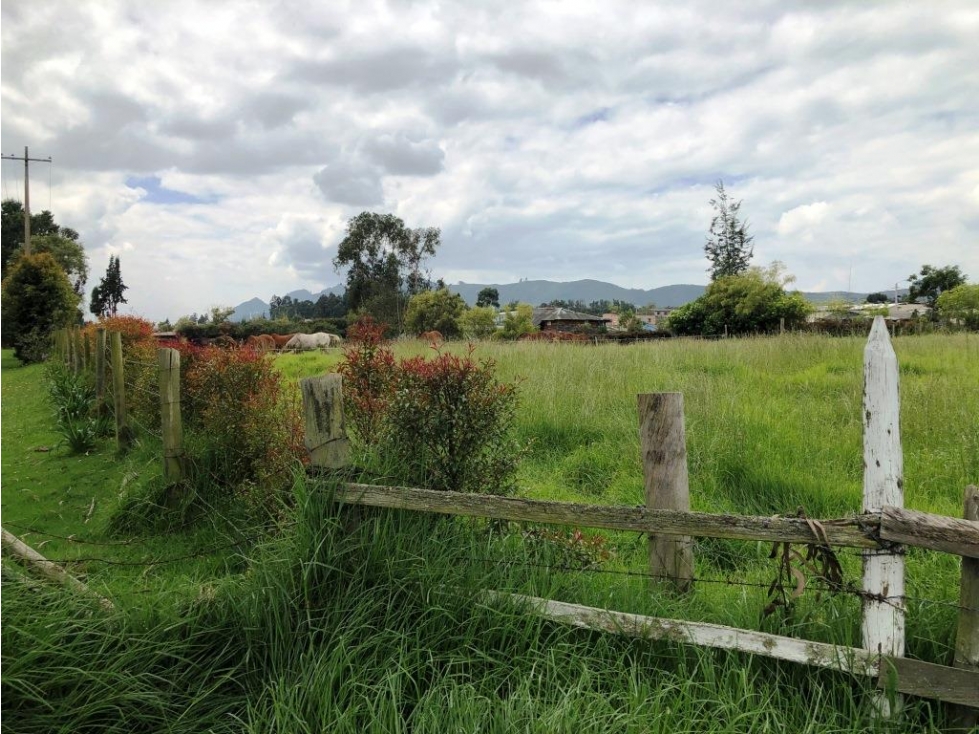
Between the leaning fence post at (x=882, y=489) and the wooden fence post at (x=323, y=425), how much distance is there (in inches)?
95.7

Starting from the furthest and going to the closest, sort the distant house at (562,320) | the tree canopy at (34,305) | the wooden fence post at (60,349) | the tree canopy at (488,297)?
the tree canopy at (488,297)
the distant house at (562,320)
the tree canopy at (34,305)
the wooden fence post at (60,349)

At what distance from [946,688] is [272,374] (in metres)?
6.13

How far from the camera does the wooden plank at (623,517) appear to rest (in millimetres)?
2555

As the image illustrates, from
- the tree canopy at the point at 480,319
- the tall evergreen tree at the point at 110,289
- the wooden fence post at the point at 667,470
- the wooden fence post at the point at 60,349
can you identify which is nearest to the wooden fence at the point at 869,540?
the wooden fence post at the point at 667,470

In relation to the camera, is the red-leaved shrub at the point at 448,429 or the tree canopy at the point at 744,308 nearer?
the red-leaved shrub at the point at 448,429

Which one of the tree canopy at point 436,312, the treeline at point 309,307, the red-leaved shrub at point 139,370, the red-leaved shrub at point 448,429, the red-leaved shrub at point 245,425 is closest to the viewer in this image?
the red-leaved shrub at point 448,429

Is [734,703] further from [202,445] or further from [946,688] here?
[202,445]

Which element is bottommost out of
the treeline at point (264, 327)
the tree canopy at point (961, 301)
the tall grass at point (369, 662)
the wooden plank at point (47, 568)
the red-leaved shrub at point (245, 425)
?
the tall grass at point (369, 662)

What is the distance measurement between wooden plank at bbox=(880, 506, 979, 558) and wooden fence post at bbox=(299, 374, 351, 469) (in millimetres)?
2477

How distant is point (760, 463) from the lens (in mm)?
5410

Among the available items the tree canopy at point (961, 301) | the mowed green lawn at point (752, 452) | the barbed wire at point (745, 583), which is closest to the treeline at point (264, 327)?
the mowed green lawn at point (752, 452)

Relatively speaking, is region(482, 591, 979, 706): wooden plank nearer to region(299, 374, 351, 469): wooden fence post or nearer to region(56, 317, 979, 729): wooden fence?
region(56, 317, 979, 729): wooden fence

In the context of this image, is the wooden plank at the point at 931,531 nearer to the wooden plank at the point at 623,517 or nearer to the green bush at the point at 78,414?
the wooden plank at the point at 623,517

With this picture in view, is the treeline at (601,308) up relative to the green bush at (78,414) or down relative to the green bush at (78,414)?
up
